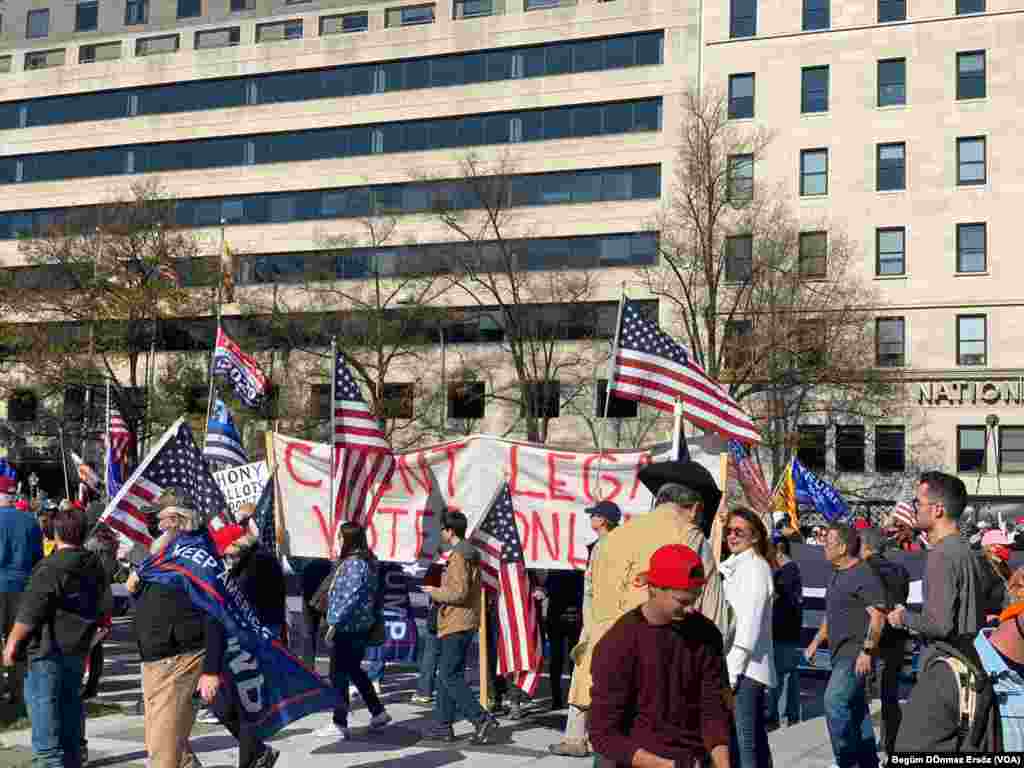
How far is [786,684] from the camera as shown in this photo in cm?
1155

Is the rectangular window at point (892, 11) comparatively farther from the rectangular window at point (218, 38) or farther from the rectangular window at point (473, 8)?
the rectangular window at point (218, 38)

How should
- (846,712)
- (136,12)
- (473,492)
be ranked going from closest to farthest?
(846,712), (473,492), (136,12)

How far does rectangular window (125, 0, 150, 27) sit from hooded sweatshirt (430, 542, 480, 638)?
5697 centimetres

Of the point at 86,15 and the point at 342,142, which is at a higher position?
the point at 86,15

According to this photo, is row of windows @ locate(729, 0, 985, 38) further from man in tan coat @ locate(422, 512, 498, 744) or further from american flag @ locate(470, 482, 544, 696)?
man in tan coat @ locate(422, 512, 498, 744)

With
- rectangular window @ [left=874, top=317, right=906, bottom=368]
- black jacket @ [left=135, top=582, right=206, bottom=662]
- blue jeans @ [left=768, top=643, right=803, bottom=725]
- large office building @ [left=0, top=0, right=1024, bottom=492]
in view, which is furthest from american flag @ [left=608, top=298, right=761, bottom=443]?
rectangular window @ [left=874, top=317, right=906, bottom=368]

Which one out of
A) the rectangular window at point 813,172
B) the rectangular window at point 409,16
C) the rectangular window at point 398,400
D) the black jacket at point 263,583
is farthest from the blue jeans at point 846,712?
the rectangular window at point 409,16

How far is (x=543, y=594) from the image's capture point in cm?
1284

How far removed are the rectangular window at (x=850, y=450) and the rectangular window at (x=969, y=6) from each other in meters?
15.3

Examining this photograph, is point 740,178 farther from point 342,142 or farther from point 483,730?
point 483,730

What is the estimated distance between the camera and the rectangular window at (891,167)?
49.0 meters

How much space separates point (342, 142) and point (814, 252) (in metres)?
20.0

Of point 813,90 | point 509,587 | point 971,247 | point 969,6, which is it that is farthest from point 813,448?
point 509,587

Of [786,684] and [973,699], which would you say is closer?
[973,699]
